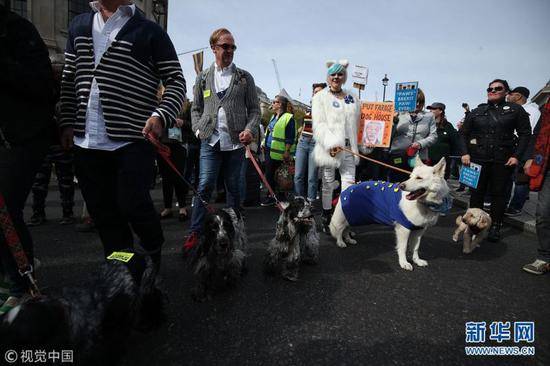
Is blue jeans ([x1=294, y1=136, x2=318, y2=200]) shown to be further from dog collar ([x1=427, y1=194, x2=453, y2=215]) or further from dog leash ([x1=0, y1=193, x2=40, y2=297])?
dog leash ([x1=0, y1=193, x2=40, y2=297])

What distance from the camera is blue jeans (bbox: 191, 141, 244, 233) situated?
3.25 meters

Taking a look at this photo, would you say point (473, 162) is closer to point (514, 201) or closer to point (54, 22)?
point (514, 201)

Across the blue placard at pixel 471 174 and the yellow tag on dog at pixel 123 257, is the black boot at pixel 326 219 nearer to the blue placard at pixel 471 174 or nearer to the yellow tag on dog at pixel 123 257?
the blue placard at pixel 471 174

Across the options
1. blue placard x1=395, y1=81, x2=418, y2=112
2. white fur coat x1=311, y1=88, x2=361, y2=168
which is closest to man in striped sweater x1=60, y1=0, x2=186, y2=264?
white fur coat x1=311, y1=88, x2=361, y2=168

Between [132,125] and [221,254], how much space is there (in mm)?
1231

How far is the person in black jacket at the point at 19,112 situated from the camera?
71.4 inches

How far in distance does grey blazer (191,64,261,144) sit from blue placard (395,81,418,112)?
4.89 m

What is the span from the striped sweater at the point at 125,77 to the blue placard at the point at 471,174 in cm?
469

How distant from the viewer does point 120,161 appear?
1980 mm

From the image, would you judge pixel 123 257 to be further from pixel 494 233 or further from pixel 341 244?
pixel 494 233

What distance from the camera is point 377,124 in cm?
672

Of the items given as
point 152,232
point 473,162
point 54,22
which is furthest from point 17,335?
point 54,22

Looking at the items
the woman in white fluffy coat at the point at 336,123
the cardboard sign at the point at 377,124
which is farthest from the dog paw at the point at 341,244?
the cardboard sign at the point at 377,124

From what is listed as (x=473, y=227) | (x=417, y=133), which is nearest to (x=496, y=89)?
(x=417, y=133)
